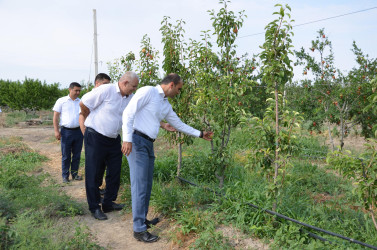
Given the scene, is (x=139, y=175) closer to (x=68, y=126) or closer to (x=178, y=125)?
(x=178, y=125)

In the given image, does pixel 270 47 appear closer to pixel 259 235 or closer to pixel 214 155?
pixel 214 155

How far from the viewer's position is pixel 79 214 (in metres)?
4.59

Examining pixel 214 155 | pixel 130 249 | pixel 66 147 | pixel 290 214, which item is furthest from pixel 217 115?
pixel 66 147

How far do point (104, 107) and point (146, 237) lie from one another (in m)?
1.83

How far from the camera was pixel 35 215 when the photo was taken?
3.49m

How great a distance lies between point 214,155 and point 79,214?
2184 millimetres

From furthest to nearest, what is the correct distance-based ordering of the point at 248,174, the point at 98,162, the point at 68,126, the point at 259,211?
the point at 68,126 → the point at 248,174 → the point at 98,162 → the point at 259,211

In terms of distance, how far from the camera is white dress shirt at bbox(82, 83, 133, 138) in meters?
4.26

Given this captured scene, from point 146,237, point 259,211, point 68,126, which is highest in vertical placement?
point 68,126

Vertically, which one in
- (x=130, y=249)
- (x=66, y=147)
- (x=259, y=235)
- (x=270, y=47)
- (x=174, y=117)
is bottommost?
(x=130, y=249)

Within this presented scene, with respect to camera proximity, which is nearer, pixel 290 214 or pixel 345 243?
pixel 345 243

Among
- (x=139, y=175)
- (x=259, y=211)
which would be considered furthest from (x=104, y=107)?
(x=259, y=211)

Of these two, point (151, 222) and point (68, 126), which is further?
point (68, 126)

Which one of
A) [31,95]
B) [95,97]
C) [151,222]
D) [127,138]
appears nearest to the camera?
[127,138]
